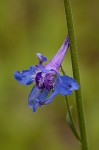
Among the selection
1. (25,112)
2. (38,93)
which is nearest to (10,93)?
(25,112)

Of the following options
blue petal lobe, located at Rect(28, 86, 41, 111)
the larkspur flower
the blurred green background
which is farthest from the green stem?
the blurred green background

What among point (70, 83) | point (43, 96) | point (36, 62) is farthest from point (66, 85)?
point (36, 62)

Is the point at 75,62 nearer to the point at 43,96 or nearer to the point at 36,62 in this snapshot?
the point at 43,96

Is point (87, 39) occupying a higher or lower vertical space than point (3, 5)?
lower

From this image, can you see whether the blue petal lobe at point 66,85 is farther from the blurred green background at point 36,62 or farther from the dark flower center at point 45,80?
the blurred green background at point 36,62

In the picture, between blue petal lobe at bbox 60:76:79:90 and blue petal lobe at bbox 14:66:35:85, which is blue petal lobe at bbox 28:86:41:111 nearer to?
blue petal lobe at bbox 14:66:35:85

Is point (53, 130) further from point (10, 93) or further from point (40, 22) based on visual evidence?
point (40, 22)
